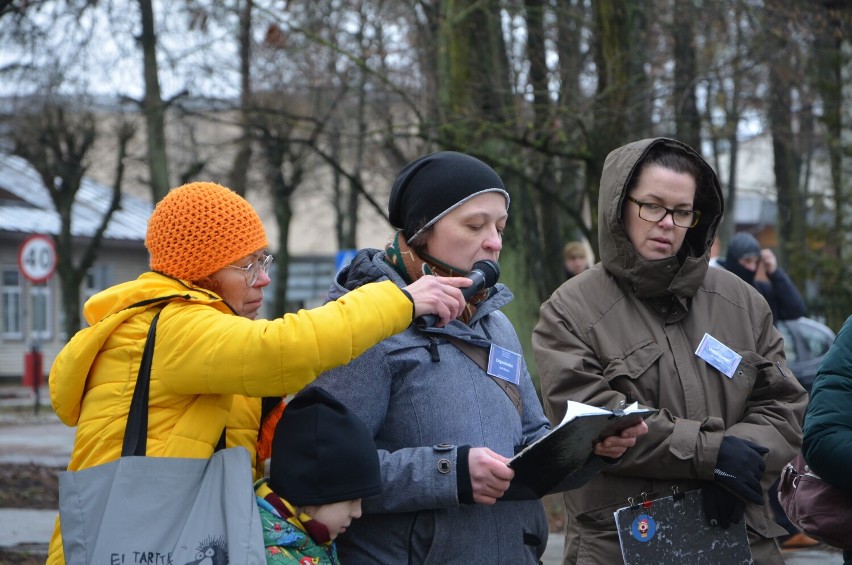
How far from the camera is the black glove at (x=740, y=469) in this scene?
324 cm

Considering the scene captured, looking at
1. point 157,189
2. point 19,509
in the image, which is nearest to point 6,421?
point 157,189

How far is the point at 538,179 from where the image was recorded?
1096 cm

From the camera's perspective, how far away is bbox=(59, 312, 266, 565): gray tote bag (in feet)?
8.55

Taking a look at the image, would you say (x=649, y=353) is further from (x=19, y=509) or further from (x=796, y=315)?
(x=19, y=509)

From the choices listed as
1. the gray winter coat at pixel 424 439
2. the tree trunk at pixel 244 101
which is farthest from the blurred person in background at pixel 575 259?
the gray winter coat at pixel 424 439

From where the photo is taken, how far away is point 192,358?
8.75 ft

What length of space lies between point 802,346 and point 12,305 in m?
28.7

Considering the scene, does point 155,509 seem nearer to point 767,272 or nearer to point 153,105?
point 767,272

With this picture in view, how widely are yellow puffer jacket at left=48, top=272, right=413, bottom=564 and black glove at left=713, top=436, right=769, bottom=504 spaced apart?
3.59ft

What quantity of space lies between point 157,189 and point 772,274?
7.32 meters

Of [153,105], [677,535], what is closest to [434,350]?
[677,535]

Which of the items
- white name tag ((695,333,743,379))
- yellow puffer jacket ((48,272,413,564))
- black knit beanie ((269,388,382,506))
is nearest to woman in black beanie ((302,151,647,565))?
black knit beanie ((269,388,382,506))

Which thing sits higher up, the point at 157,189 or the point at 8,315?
the point at 157,189

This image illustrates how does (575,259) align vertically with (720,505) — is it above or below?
above
